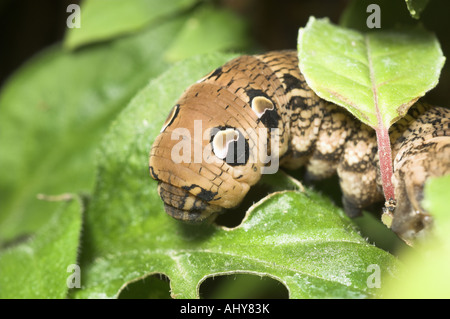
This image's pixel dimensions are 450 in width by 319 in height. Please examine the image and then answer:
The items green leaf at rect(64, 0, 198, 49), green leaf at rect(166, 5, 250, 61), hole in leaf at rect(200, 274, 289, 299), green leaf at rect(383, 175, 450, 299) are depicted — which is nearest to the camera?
green leaf at rect(383, 175, 450, 299)

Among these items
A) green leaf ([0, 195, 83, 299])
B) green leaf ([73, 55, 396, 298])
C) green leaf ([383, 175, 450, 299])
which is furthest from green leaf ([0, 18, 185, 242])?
green leaf ([383, 175, 450, 299])

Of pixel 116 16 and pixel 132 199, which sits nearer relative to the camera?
pixel 132 199

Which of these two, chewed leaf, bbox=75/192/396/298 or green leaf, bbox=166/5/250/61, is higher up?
green leaf, bbox=166/5/250/61

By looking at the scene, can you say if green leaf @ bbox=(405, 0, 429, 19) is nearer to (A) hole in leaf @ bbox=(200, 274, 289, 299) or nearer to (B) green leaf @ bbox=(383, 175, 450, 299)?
(B) green leaf @ bbox=(383, 175, 450, 299)

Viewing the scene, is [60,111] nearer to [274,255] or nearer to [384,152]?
[274,255]

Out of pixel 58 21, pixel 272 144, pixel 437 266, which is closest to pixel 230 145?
pixel 272 144
